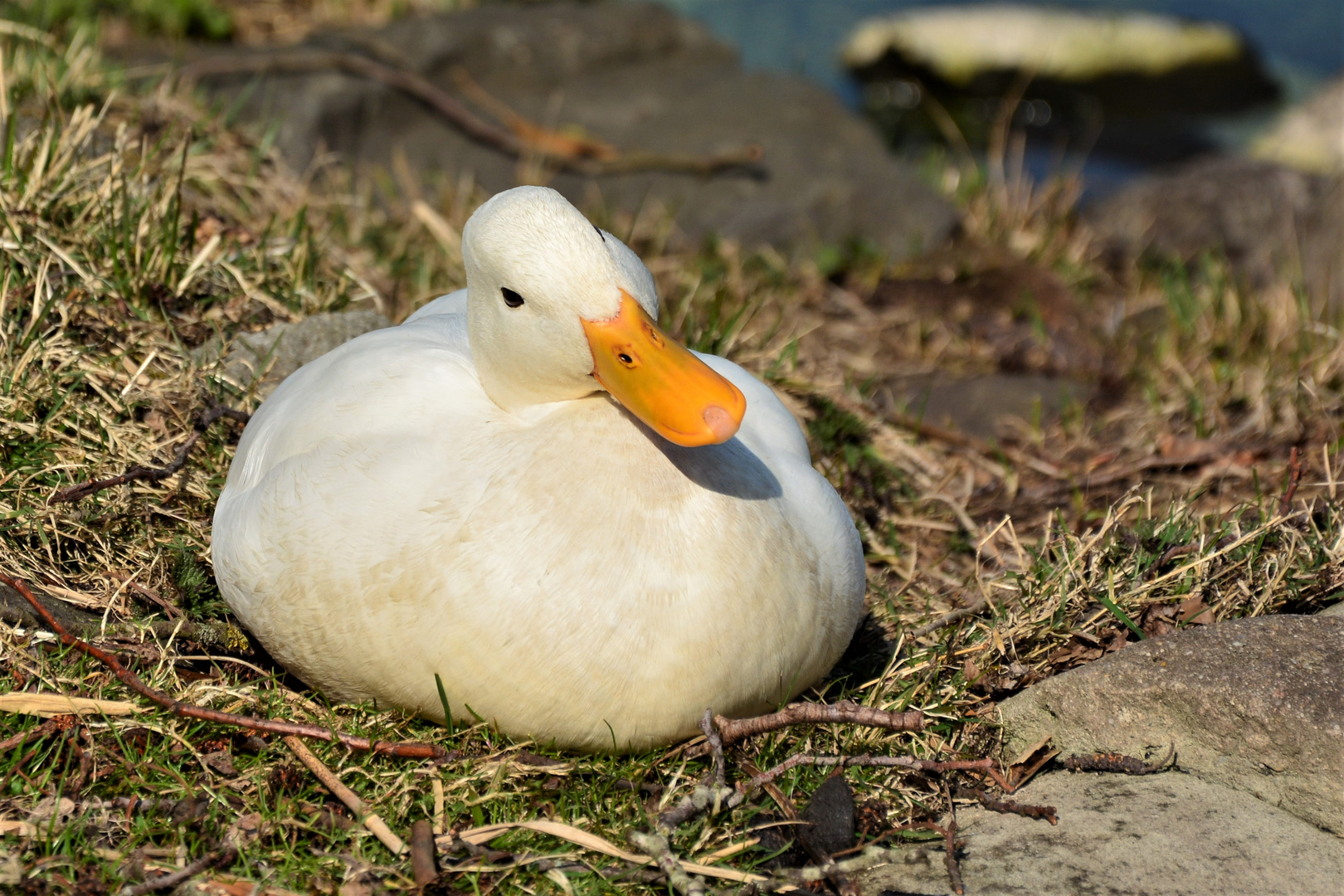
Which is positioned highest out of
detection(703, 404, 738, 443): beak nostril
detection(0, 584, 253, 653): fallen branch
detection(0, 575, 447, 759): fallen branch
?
detection(703, 404, 738, 443): beak nostril

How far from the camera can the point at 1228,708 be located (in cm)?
267

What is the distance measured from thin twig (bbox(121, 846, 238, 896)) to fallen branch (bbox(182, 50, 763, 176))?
4.65m

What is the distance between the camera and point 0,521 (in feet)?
10.2

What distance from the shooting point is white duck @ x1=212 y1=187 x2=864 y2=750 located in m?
2.48

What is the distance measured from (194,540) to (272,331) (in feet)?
2.92

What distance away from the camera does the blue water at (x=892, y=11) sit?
11.6 m

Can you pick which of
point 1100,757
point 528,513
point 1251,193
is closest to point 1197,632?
point 1100,757

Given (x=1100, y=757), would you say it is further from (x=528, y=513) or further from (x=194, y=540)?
(x=194, y=540)

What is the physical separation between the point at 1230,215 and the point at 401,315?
17.4ft

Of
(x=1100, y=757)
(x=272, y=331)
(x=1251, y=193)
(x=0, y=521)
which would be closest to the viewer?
(x=1100, y=757)

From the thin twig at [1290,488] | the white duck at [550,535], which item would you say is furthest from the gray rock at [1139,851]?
the thin twig at [1290,488]

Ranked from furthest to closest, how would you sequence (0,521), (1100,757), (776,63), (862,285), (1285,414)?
(776,63) < (862,285) < (1285,414) < (0,521) < (1100,757)

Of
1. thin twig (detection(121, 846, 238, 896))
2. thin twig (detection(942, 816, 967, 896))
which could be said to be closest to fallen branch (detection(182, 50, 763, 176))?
thin twig (detection(942, 816, 967, 896))

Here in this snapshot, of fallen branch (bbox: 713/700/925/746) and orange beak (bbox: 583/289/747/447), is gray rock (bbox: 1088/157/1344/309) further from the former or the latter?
orange beak (bbox: 583/289/747/447)
